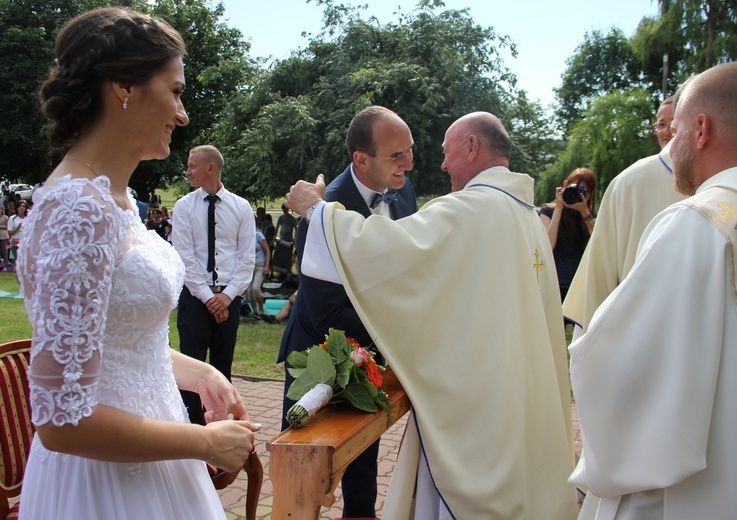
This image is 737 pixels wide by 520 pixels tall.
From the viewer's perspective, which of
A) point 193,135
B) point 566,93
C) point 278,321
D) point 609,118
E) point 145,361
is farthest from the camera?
point 566,93

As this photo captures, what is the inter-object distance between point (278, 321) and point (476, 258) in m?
8.13

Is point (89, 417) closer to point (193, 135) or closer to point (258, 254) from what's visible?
point (258, 254)

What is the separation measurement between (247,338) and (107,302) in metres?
8.05

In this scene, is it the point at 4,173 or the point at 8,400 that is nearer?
the point at 8,400

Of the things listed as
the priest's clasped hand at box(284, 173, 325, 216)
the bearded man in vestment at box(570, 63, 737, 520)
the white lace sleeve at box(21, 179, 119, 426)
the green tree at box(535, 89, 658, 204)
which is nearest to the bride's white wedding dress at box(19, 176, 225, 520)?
the white lace sleeve at box(21, 179, 119, 426)

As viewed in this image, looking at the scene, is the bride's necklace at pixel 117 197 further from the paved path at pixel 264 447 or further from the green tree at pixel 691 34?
the green tree at pixel 691 34

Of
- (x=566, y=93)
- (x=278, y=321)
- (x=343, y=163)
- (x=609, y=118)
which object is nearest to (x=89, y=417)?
(x=278, y=321)

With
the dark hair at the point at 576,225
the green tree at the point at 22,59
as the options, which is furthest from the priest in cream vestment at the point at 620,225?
the green tree at the point at 22,59

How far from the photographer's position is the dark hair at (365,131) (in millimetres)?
3656

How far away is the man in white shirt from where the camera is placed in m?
5.50

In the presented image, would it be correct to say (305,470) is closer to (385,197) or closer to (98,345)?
(98,345)

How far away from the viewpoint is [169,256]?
174 centimetres

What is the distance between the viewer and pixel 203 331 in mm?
5535

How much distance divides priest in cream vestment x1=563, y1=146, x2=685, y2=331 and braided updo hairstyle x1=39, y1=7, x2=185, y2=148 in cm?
299
